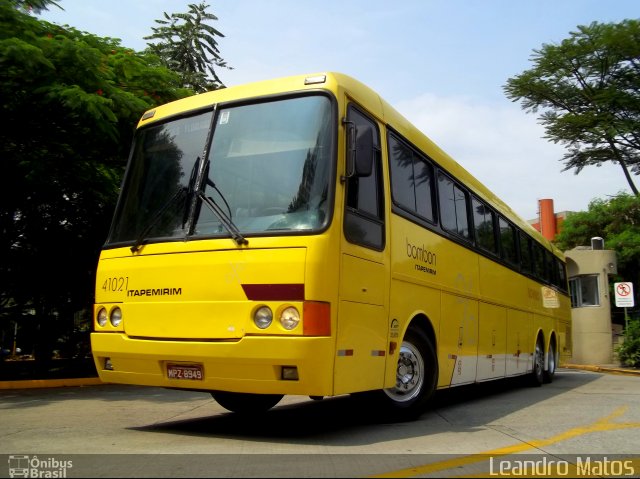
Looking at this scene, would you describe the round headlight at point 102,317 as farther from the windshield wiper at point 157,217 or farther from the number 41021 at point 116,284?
the windshield wiper at point 157,217

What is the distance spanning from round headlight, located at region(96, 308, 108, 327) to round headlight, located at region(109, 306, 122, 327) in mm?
90

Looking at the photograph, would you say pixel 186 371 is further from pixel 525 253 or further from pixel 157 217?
pixel 525 253

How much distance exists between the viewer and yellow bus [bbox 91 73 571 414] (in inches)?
215

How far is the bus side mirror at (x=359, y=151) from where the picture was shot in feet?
19.1

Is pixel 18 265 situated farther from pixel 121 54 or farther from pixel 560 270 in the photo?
pixel 560 270

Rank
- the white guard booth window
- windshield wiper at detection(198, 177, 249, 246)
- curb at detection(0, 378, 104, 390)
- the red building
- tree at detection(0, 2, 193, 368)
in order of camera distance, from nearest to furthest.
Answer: windshield wiper at detection(198, 177, 249, 246), tree at detection(0, 2, 193, 368), curb at detection(0, 378, 104, 390), the white guard booth window, the red building

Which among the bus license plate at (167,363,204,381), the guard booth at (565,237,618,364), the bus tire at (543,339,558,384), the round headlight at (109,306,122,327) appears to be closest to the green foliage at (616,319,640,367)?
the guard booth at (565,237,618,364)

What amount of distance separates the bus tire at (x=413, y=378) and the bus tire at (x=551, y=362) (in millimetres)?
8189

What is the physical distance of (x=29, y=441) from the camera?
607 cm

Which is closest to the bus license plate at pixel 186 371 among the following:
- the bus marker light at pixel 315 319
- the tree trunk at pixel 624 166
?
the bus marker light at pixel 315 319

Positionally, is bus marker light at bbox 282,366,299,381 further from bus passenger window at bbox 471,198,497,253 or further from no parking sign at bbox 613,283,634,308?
no parking sign at bbox 613,283,634,308

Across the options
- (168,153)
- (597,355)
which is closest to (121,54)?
(168,153)

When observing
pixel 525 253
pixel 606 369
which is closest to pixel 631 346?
pixel 606 369

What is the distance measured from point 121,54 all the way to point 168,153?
686 centimetres
